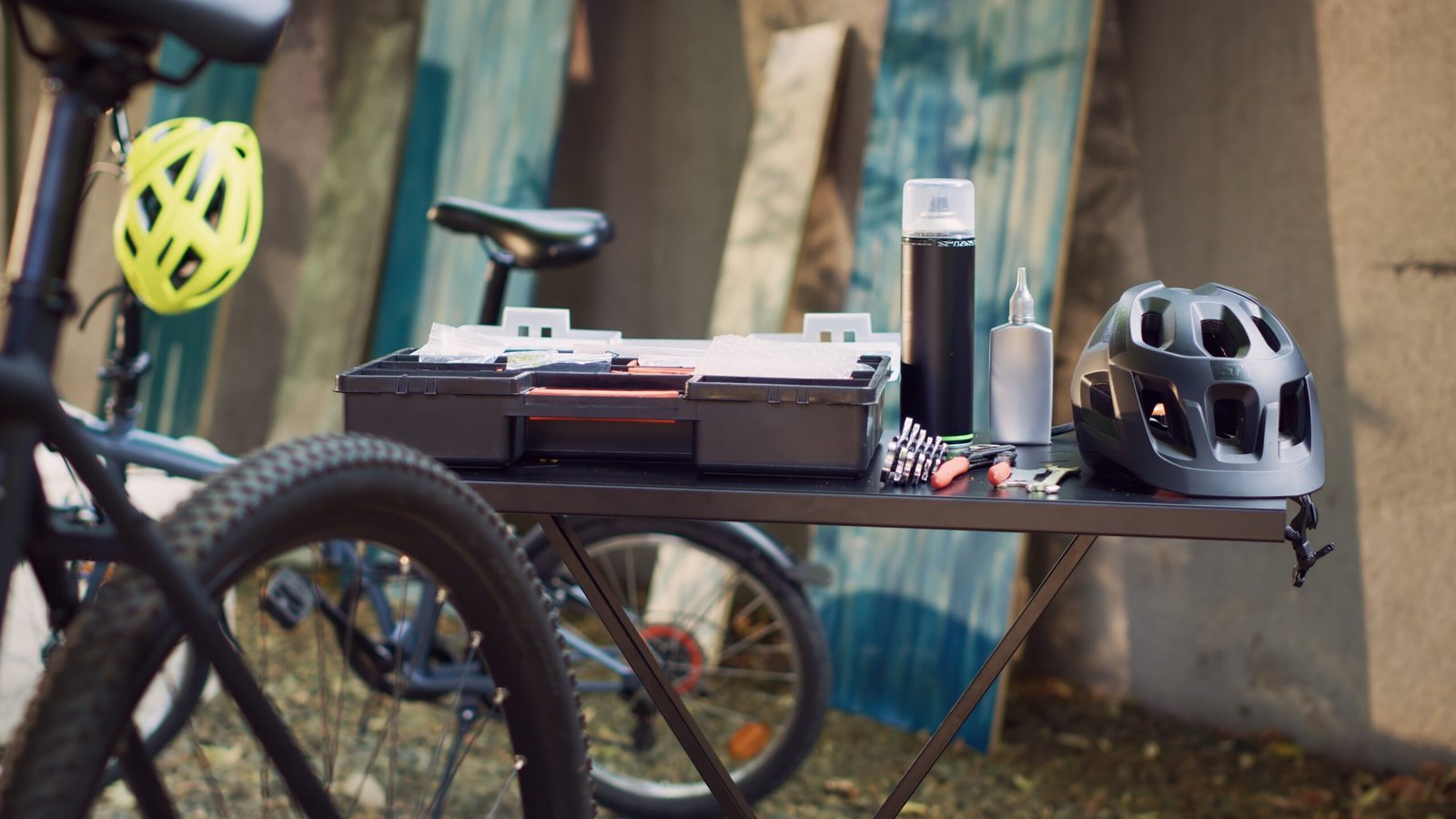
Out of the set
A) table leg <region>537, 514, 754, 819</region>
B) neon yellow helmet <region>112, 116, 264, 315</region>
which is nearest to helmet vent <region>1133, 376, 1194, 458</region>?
table leg <region>537, 514, 754, 819</region>

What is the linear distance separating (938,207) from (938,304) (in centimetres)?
13

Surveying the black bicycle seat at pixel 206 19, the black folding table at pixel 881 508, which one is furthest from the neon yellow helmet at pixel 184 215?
the black bicycle seat at pixel 206 19

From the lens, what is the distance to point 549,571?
2613 mm

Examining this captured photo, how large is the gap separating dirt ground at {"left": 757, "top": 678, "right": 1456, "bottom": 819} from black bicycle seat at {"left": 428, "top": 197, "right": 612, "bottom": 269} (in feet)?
4.24

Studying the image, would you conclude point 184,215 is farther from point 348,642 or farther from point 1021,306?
point 1021,306

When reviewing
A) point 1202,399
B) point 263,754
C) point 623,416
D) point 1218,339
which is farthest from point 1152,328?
point 263,754

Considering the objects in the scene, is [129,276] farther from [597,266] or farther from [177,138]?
[597,266]

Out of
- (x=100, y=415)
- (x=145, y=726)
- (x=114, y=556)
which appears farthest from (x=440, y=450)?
(x=100, y=415)

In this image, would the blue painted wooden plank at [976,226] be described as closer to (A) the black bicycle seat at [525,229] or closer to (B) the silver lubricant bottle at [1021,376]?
(A) the black bicycle seat at [525,229]

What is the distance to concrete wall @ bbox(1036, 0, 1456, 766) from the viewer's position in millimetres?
2662

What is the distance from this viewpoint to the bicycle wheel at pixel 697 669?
8.50 feet

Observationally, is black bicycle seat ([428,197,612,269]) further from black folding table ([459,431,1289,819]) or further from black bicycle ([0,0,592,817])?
black bicycle ([0,0,592,817])

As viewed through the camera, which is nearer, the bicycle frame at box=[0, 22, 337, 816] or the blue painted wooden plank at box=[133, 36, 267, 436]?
the bicycle frame at box=[0, 22, 337, 816]

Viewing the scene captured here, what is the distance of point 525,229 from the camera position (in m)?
2.53
